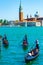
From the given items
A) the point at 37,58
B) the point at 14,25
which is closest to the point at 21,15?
the point at 14,25

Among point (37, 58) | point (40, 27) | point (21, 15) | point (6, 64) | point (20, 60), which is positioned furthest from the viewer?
point (40, 27)

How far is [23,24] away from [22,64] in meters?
60.6

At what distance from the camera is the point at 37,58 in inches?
551

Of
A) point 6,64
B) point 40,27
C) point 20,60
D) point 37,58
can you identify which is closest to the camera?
point 6,64

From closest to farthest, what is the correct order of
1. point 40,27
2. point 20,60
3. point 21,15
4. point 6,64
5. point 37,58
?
point 6,64 → point 20,60 → point 37,58 → point 21,15 → point 40,27

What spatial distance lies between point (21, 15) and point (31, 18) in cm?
910

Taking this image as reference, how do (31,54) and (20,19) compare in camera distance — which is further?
(20,19)

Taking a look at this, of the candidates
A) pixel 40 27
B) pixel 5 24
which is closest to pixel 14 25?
pixel 5 24

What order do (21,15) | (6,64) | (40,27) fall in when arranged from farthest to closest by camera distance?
(40,27), (21,15), (6,64)

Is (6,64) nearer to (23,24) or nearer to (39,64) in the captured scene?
(39,64)

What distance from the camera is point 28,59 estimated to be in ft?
43.0

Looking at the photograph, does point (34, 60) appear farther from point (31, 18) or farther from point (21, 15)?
point (31, 18)

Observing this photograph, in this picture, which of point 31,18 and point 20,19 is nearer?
point 20,19

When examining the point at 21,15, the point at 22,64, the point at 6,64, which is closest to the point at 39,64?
the point at 22,64
